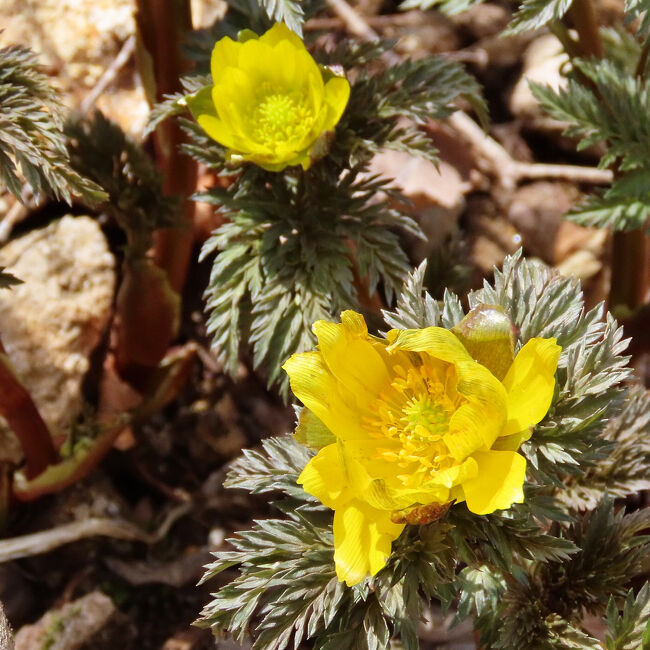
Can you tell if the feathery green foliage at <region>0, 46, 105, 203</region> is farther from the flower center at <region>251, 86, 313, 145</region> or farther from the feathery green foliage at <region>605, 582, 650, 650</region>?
the feathery green foliage at <region>605, 582, 650, 650</region>

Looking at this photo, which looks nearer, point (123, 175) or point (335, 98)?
point (335, 98)

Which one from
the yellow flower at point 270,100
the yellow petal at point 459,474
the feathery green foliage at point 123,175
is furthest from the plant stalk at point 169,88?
the yellow petal at point 459,474

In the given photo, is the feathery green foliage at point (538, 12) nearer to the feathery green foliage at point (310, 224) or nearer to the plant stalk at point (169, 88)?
→ the feathery green foliage at point (310, 224)

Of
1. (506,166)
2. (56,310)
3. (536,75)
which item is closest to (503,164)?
(506,166)

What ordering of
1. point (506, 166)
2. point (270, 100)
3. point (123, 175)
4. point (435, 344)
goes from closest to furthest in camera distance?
point (435, 344) → point (270, 100) → point (123, 175) → point (506, 166)

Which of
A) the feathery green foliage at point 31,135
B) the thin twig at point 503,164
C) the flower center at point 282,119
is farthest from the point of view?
the thin twig at point 503,164

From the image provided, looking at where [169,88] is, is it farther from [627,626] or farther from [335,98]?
[627,626]

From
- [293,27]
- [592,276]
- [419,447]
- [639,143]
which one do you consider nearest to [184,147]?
[293,27]

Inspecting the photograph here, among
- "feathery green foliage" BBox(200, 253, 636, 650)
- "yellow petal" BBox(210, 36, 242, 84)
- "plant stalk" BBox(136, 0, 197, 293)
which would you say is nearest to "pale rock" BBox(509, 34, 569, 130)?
Result: "plant stalk" BBox(136, 0, 197, 293)
